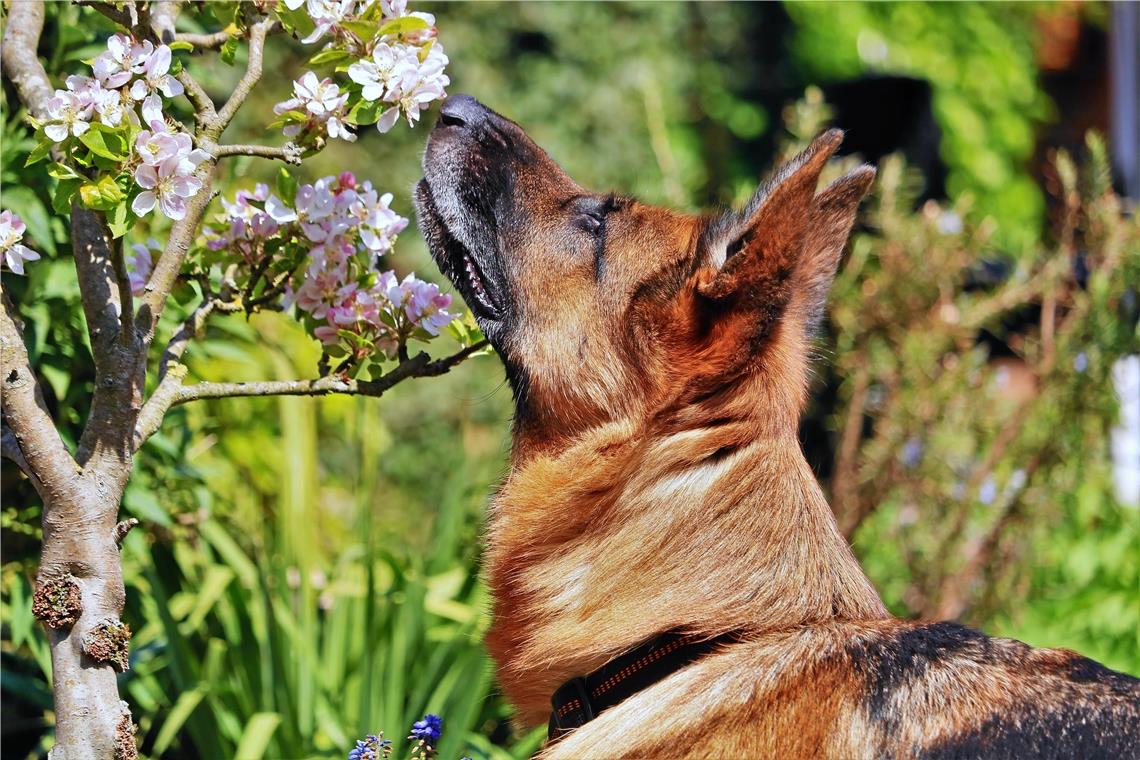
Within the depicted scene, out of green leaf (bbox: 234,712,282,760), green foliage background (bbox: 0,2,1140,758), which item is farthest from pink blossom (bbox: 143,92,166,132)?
green leaf (bbox: 234,712,282,760)

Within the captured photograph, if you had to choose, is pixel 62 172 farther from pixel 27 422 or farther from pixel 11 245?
pixel 27 422

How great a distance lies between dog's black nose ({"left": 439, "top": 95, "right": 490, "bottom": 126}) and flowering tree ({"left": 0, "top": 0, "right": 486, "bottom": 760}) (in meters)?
0.45

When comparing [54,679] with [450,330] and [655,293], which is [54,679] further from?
[655,293]

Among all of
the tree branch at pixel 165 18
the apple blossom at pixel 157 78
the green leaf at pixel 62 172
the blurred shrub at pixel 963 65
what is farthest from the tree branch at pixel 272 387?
the blurred shrub at pixel 963 65

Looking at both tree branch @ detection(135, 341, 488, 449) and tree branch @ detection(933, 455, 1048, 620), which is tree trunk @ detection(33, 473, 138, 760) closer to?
tree branch @ detection(135, 341, 488, 449)

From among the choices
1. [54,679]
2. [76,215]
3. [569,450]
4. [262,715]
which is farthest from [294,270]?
[262,715]

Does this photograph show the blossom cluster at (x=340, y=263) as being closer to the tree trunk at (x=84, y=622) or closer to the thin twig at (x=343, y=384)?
the thin twig at (x=343, y=384)

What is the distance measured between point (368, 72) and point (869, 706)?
166 cm

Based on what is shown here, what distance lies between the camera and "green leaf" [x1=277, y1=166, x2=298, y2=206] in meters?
2.65

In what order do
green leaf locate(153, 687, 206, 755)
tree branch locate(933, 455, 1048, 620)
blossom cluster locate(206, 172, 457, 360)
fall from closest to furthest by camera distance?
blossom cluster locate(206, 172, 457, 360) < green leaf locate(153, 687, 206, 755) < tree branch locate(933, 455, 1048, 620)

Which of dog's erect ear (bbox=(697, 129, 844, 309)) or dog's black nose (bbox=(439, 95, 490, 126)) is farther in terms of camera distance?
dog's black nose (bbox=(439, 95, 490, 126))

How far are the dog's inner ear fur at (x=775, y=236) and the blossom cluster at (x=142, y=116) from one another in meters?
1.17

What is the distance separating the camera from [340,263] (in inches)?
109

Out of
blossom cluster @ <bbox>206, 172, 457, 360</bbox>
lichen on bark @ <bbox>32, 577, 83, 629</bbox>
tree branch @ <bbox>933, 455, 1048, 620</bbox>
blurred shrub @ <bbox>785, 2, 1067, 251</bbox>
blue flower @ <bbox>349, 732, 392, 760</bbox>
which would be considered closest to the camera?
lichen on bark @ <bbox>32, 577, 83, 629</bbox>
